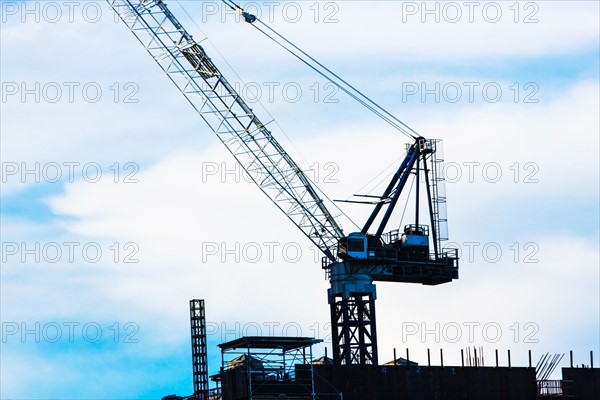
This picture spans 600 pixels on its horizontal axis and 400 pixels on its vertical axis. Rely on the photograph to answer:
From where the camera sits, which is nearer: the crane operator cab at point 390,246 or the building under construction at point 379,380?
the building under construction at point 379,380

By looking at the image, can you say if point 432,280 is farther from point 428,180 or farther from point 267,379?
point 267,379

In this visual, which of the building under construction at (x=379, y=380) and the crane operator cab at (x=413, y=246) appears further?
the crane operator cab at (x=413, y=246)

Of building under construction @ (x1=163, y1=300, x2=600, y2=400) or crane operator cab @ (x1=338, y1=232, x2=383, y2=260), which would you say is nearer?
building under construction @ (x1=163, y1=300, x2=600, y2=400)

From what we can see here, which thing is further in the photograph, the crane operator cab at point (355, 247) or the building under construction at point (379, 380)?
the crane operator cab at point (355, 247)

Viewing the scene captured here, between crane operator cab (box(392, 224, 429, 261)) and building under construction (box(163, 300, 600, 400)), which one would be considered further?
crane operator cab (box(392, 224, 429, 261))

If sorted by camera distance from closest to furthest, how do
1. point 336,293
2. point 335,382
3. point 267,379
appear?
point 267,379
point 335,382
point 336,293

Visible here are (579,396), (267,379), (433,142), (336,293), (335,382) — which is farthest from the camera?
(433,142)

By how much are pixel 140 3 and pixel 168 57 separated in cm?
679

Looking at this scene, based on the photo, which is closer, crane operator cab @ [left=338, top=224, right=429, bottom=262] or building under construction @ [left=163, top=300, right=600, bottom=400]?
building under construction @ [left=163, top=300, right=600, bottom=400]

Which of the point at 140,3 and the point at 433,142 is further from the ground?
the point at 140,3

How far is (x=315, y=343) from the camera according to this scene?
11519cm

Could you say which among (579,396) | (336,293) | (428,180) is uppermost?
(428,180)

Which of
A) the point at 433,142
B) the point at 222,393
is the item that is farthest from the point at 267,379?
the point at 433,142

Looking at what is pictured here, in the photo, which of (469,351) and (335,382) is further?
(469,351)
